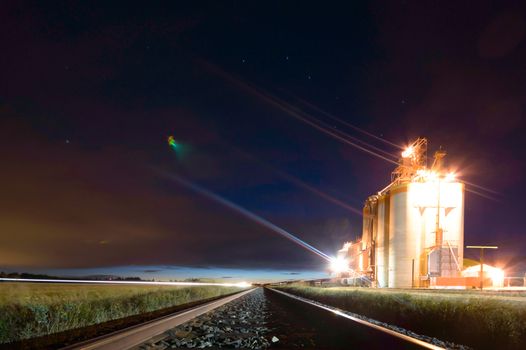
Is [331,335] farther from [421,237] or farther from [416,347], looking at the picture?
[421,237]

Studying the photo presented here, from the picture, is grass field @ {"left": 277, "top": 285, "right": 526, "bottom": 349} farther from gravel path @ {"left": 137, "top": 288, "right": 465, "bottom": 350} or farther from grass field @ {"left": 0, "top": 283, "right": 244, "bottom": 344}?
grass field @ {"left": 0, "top": 283, "right": 244, "bottom": 344}

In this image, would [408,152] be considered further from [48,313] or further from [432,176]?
[48,313]

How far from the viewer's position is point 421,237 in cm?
6300

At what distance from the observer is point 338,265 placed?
102000 millimetres

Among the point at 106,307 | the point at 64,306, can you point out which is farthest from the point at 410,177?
the point at 64,306

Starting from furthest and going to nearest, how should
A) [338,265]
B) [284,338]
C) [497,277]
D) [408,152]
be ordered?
1. [338,265]
2. [408,152]
3. [497,277]
4. [284,338]

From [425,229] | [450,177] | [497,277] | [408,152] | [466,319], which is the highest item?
[408,152]

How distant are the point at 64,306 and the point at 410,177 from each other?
5778cm

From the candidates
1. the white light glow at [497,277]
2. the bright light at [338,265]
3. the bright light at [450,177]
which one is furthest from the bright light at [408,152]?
the bright light at [338,265]

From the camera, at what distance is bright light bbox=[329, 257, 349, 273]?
96.4 metres

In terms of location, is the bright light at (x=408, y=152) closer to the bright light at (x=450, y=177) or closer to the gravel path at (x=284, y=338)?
the bright light at (x=450, y=177)

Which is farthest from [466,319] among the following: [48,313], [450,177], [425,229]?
[450,177]

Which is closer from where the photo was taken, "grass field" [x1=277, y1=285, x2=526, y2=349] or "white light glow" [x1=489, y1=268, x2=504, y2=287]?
"grass field" [x1=277, y1=285, x2=526, y2=349]

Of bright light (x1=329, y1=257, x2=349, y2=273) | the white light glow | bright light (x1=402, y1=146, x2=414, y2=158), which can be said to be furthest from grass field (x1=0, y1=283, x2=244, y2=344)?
bright light (x1=329, y1=257, x2=349, y2=273)
